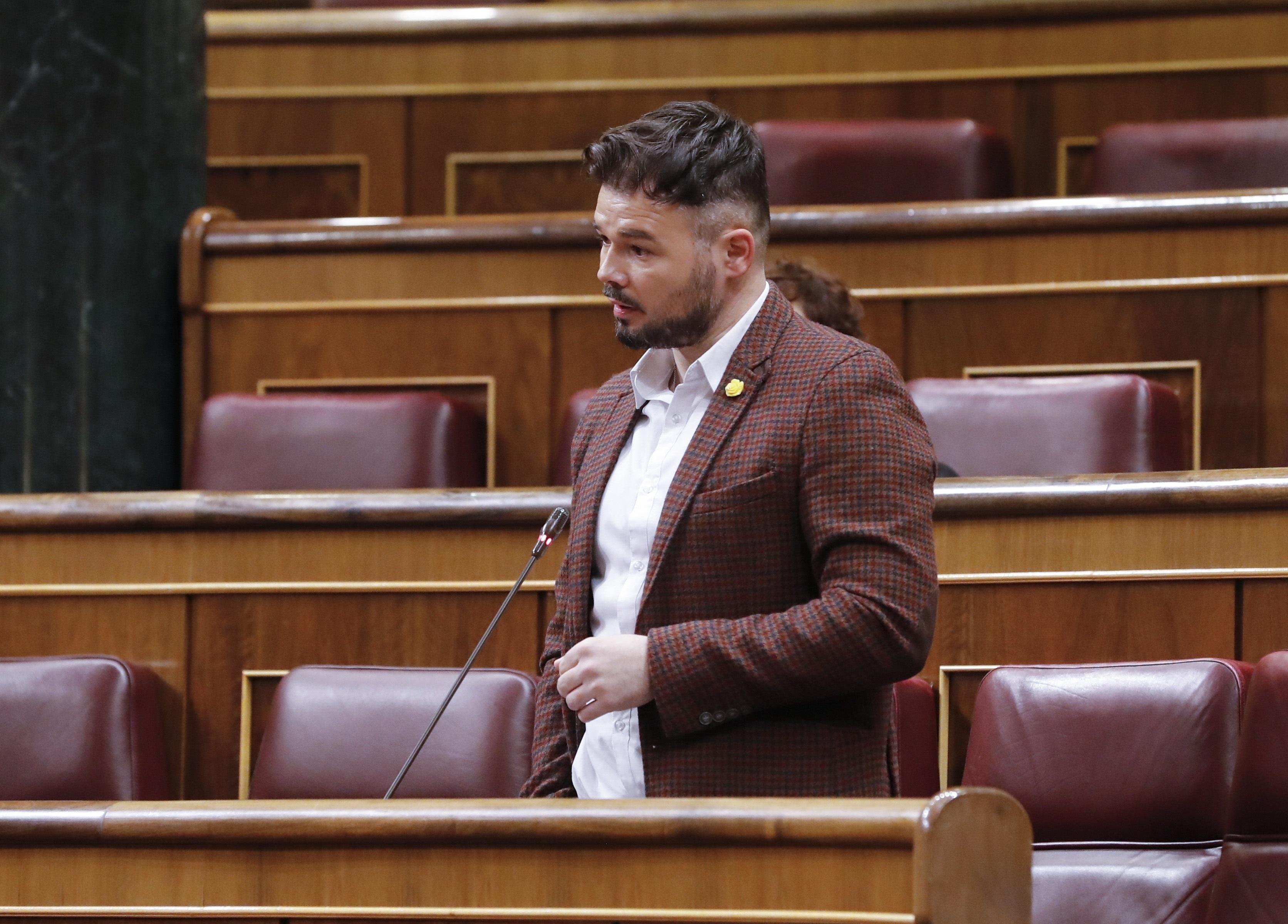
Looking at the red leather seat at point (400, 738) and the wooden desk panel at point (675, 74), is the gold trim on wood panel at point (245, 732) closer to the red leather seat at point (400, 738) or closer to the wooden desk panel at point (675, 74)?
the red leather seat at point (400, 738)

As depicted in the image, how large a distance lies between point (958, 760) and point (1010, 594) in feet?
0.20

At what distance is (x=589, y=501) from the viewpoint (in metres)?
0.45

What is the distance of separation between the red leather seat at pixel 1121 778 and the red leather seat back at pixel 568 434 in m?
0.31

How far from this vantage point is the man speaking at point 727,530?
0.40 m

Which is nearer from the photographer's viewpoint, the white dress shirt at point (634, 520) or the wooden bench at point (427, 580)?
the white dress shirt at point (634, 520)

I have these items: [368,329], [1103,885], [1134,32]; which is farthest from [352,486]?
[1134,32]

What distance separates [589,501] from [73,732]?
248 millimetres

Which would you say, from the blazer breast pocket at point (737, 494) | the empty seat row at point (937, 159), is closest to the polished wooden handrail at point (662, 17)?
the empty seat row at point (937, 159)

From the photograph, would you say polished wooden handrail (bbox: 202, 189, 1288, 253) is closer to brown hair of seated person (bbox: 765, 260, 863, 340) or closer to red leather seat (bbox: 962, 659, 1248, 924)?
brown hair of seated person (bbox: 765, 260, 863, 340)

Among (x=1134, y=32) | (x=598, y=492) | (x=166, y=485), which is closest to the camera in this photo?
(x=598, y=492)

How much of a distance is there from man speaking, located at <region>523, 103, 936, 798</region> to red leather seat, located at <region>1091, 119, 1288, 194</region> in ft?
1.81

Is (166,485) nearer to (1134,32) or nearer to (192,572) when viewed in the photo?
(192,572)

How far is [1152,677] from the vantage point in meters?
0.52

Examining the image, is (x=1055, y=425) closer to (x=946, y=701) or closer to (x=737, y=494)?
(x=946, y=701)
